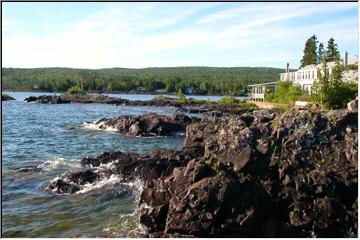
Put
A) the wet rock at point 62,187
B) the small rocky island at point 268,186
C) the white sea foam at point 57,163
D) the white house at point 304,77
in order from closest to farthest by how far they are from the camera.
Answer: the small rocky island at point 268,186
the wet rock at point 62,187
the white sea foam at point 57,163
the white house at point 304,77

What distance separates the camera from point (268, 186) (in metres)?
17.2

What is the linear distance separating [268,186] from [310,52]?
372 feet

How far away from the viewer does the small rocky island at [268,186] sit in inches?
628

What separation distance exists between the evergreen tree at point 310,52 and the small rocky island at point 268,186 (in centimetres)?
10648

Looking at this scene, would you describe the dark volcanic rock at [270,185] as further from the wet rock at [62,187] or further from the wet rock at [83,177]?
the wet rock at [83,177]

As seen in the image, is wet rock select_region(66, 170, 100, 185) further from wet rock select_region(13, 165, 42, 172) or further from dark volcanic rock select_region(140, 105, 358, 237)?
dark volcanic rock select_region(140, 105, 358, 237)

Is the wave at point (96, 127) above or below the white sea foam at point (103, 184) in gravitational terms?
above

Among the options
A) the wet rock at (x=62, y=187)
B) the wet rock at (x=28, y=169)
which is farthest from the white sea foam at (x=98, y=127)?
the wet rock at (x=62, y=187)

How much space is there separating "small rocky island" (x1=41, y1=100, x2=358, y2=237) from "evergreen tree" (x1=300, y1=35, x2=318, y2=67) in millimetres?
106484

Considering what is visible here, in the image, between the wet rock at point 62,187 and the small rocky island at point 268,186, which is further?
the wet rock at point 62,187

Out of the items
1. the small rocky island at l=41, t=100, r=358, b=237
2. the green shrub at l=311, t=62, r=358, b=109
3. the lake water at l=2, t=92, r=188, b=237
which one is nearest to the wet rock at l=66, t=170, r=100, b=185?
the lake water at l=2, t=92, r=188, b=237

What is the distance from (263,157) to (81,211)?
Result: 7886 mm

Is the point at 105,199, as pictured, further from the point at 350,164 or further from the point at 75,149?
the point at 75,149

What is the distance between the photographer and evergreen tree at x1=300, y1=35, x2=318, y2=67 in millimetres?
123381
